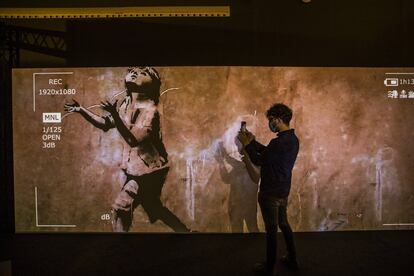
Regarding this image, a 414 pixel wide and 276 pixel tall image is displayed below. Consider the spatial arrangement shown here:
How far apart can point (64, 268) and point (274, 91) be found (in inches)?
114

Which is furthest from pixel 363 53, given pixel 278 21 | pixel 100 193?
pixel 100 193

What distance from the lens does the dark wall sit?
4406mm

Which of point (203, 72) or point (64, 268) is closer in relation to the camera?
point (64, 268)

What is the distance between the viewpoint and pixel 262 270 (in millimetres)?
3188

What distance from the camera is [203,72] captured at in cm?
421

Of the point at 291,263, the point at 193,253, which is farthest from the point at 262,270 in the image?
the point at 193,253

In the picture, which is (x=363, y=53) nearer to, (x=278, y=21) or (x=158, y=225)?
(x=278, y=21)

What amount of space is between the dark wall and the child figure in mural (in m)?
0.42

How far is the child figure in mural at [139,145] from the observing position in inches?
167

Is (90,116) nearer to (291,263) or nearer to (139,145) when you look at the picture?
(139,145)

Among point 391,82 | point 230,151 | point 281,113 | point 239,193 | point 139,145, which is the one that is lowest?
point 239,193

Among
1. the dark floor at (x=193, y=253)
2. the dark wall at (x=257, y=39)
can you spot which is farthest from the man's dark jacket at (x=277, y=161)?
the dark wall at (x=257, y=39)

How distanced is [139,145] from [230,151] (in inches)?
42.5

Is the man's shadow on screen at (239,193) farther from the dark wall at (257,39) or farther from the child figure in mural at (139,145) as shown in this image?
the dark wall at (257,39)
